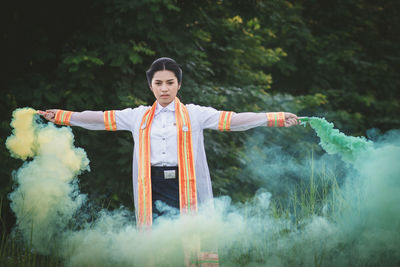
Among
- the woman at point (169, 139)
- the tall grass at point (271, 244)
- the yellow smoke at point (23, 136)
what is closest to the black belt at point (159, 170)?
the woman at point (169, 139)

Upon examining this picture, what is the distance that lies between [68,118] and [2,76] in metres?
2.75

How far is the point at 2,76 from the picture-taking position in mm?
5762

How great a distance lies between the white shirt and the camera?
332 centimetres

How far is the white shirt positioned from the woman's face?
6 centimetres

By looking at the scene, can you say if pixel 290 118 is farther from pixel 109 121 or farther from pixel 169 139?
pixel 109 121

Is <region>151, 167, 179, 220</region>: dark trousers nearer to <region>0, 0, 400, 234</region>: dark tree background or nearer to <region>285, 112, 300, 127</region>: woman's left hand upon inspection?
<region>285, 112, 300, 127</region>: woman's left hand

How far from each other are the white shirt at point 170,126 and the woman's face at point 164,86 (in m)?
0.06

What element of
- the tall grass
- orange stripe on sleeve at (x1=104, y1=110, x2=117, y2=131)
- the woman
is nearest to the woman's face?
the woman

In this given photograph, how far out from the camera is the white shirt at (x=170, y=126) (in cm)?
332

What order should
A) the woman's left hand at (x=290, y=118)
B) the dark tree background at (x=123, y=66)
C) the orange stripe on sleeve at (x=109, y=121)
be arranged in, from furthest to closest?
the dark tree background at (x=123, y=66)
the orange stripe on sleeve at (x=109, y=121)
the woman's left hand at (x=290, y=118)

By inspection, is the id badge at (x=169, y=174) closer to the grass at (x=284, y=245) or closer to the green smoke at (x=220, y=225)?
the green smoke at (x=220, y=225)

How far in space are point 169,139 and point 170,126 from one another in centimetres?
11

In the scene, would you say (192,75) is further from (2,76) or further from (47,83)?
(2,76)

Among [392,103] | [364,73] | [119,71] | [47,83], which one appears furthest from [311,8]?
[47,83]
